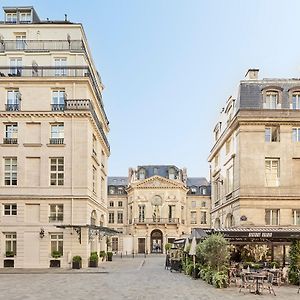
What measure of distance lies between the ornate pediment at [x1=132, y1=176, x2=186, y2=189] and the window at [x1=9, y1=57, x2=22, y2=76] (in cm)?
5162

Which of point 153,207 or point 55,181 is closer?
point 55,181

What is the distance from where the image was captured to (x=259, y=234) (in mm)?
26078

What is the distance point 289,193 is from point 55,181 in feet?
59.6

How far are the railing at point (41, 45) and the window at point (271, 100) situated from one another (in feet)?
52.3

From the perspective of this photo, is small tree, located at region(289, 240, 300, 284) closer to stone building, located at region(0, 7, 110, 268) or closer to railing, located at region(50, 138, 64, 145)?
stone building, located at region(0, 7, 110, 268)

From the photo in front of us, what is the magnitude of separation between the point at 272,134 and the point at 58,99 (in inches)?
679

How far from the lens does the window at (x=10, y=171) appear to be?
1612 inches

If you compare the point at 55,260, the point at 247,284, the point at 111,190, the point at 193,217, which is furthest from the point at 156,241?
the point at 247,284

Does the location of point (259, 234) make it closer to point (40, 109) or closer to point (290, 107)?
point (290, 107)

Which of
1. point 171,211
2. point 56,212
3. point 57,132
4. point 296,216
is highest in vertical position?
point 57,132

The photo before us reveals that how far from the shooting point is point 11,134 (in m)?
41.6

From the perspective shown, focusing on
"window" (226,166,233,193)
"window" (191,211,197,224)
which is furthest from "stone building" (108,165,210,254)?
"window" (226,166,233,193)

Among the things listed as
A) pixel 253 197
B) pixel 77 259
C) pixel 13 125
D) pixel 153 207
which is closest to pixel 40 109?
pixel 13 125

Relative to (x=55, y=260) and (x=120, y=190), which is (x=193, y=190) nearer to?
(x=120, y=190)
